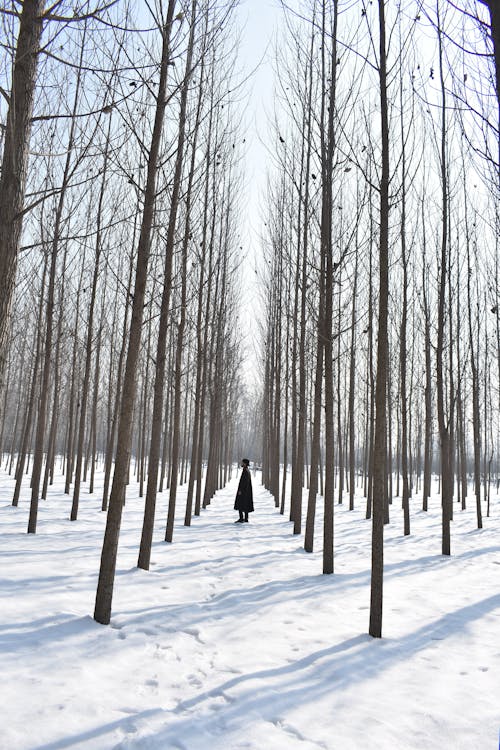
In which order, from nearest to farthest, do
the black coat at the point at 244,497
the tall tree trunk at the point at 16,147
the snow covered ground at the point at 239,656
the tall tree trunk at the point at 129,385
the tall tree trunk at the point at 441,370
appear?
the snow covered ground at the point at 239,656
the tall tree trunk at the point at 16,147
the tall tree trunk at the point at 129,385
the tall tree trunk at the point at 441,370
the black coat at the point at 244,497

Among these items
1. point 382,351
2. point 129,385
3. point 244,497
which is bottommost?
point 244,497

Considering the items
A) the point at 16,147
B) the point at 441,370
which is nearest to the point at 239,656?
the point at 16,147

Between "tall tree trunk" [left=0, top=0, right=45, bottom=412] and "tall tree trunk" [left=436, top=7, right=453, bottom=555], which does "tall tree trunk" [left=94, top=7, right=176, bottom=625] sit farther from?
"tall tree trunk" [left=436, top=7, right=453, bottom=555]

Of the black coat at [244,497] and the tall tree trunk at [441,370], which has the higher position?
the tall tree trunk at [441,370]

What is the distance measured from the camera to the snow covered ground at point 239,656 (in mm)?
2168

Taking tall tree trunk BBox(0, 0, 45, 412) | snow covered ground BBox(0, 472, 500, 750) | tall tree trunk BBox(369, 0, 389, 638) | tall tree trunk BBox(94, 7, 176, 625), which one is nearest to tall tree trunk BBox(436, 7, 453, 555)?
snow covered ground BBox(0, 472, 500, 750)

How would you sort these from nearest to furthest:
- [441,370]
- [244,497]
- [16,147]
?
1. [16,147]
2. [441,370]
3. [244,497]

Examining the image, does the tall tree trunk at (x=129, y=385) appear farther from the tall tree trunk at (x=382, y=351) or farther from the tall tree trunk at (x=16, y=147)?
the tall tree trunk at (x=382, y=351)

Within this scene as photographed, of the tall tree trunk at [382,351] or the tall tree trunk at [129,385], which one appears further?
the tall tree trunk at [382,351]

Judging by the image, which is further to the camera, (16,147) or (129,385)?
(129,385)

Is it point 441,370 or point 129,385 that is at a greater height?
point 441,370

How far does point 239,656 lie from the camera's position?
10.1 ft

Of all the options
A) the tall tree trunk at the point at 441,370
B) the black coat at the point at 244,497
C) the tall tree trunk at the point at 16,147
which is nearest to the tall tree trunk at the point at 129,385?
the tall tree trunk at the point at 16,147

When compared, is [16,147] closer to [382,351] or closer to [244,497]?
[382,351]
